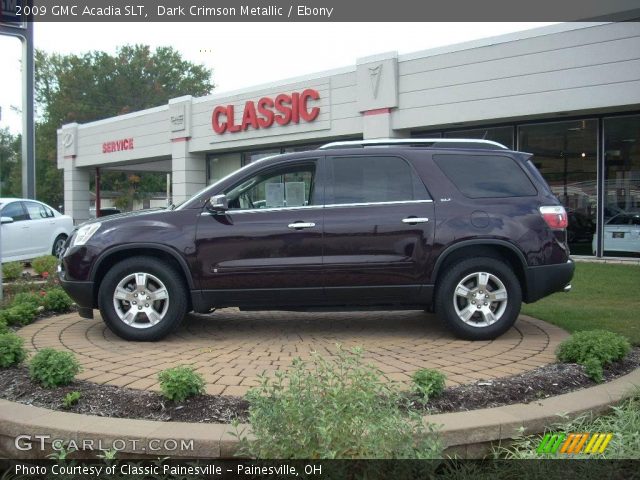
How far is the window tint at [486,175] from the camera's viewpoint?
5637 mm

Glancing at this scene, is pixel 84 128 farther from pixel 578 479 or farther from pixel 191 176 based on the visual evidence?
pixel 578 479

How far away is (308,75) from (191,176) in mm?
6802

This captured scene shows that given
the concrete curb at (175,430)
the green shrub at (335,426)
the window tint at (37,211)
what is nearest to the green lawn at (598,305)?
the concrete curb at (175,430)

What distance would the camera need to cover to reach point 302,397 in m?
2.86

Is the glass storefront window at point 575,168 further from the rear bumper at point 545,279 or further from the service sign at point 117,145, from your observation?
the service sign at point 117,145

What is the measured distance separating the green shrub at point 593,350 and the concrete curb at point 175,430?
26.4 inches

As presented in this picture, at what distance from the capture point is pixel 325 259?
542 cm

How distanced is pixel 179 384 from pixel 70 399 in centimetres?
67

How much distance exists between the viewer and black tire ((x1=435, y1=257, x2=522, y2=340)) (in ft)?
17.7

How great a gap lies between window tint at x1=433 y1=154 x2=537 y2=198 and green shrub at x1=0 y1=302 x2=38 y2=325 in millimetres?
4445

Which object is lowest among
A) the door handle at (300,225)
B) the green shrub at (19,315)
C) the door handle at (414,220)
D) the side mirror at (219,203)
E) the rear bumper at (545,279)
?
the green shrub at (19,315)

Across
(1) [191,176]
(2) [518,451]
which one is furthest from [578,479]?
(1) [191,176]

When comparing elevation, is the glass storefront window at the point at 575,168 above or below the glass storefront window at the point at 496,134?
below

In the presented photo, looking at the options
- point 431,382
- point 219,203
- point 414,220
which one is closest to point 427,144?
point 414,220
